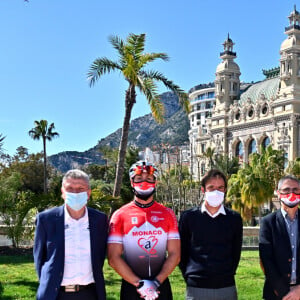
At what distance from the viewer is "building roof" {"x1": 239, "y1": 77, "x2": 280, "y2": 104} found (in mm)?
68562

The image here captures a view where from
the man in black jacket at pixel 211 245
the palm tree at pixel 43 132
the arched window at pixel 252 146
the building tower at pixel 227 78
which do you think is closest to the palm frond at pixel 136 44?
the man in black jacket at pixel 211 245

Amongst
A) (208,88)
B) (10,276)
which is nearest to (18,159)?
(10,276)

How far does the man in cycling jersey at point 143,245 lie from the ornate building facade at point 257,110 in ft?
154

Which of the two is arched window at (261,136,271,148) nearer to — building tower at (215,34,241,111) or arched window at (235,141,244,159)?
arched window at (235,141,244,159)

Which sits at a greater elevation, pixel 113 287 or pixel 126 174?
pixel 126 174

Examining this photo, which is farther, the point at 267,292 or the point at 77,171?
the point at 267,292

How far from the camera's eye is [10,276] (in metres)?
10.5

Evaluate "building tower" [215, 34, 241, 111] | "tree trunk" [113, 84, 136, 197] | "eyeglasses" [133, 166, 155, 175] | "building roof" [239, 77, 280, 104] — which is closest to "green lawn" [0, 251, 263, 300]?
"tree trunk" [113, 84, 136, 197]

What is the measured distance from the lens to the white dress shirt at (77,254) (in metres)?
4.74

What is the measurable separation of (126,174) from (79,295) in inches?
1082

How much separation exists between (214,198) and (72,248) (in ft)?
5.70

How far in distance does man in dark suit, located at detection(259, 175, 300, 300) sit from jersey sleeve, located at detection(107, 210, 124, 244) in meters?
1.75

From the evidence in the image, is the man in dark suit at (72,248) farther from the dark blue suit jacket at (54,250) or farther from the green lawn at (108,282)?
the green lawn at (108,282)

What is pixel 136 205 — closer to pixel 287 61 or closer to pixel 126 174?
pixel 126 174
